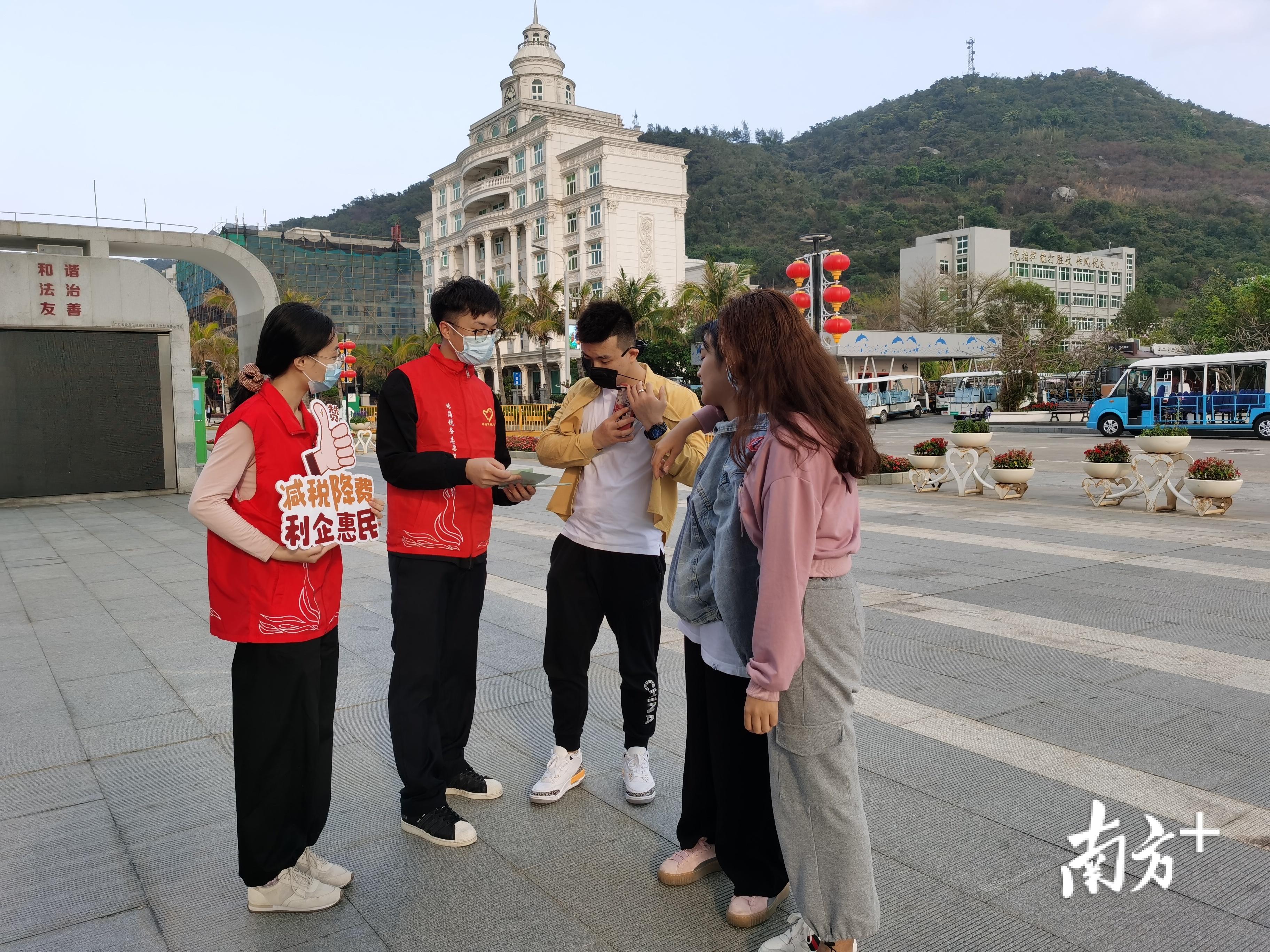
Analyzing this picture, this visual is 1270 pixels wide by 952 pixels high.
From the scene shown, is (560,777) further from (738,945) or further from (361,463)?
(361,463)

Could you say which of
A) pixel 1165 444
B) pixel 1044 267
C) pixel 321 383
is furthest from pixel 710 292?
pixel 1044 267

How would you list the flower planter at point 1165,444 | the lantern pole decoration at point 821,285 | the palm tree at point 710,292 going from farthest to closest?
1. the palm tree at point 710,292
2. the lantern pole decoration at point 821,285
3. the flower planter at point 1165,444

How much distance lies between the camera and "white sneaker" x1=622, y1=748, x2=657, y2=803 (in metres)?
2.93

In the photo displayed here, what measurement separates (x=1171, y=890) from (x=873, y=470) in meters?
1.47

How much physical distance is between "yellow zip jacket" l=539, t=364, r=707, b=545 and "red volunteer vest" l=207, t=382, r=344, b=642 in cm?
76

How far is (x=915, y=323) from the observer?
182 feet

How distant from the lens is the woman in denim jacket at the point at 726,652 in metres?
2.04

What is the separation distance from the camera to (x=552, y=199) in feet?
183

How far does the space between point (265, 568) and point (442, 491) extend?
0.61 m

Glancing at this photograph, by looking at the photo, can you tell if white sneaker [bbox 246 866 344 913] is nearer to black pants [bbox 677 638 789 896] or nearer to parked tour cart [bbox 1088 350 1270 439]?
black pants [bbox 677 638 789 896]

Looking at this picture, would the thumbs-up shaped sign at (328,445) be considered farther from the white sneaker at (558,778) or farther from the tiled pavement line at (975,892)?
the tiled pavement line at (975,892)

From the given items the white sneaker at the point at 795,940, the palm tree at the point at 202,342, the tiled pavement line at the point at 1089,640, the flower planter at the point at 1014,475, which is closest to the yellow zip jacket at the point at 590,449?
the white sneaker at the point at 795,940

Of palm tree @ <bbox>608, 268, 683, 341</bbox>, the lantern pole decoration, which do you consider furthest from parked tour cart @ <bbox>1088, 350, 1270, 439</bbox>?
palm tree @ <bbox>608, 268, 683, 341</bbox>

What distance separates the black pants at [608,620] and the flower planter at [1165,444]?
9.00 m
